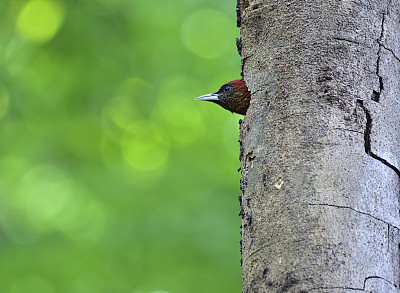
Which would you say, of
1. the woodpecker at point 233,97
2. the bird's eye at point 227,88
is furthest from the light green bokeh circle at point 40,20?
the bird's eye at point 227,88

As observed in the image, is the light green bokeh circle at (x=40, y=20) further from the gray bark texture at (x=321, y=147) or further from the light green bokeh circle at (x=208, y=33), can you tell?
the gray bark texture at (x=321, y=147)

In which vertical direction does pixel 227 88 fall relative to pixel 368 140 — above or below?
above

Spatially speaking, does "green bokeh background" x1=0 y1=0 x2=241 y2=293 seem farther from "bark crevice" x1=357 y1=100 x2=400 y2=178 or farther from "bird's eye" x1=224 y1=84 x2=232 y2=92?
"bark crevice" x1=357 y1=100 x2=400 y2=178

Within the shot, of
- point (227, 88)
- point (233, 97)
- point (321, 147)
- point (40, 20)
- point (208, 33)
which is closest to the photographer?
point (321, 147)

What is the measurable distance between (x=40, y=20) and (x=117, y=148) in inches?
67.0

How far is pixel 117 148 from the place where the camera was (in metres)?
7.04

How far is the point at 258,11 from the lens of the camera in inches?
101

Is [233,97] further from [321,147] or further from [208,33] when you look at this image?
[208,33]

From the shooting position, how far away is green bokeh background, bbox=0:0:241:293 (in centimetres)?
626

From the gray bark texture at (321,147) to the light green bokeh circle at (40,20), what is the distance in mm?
4841

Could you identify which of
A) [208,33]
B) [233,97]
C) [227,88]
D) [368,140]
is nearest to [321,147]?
[368,140]

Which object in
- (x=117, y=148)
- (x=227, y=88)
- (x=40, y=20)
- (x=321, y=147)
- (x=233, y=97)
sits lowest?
(x=321, y=147)

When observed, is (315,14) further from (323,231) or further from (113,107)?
(113,107)

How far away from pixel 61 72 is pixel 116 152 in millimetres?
1111
